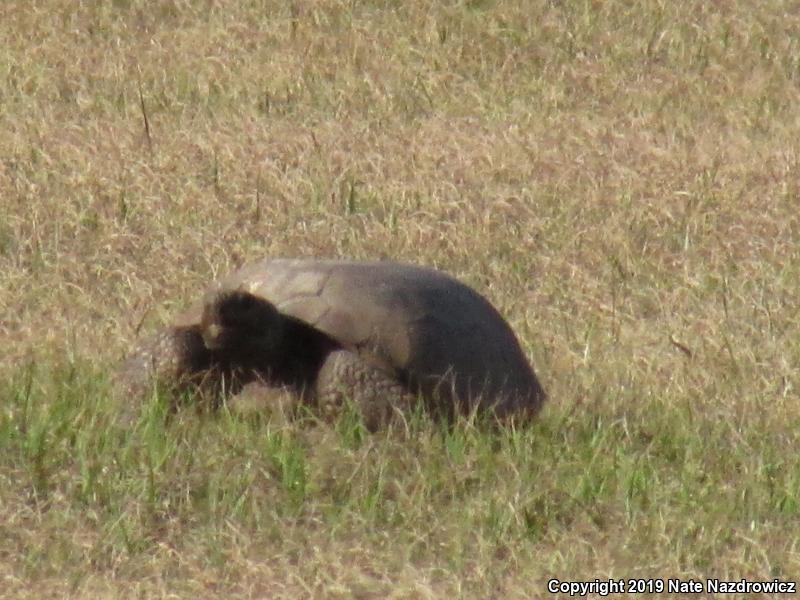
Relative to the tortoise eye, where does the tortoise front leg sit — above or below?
below

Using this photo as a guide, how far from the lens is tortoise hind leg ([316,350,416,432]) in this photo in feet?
16.1

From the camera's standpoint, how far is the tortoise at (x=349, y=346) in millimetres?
4977

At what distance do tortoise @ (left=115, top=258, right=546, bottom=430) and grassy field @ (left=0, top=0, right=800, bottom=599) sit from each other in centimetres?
15

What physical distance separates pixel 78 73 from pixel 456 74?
1.91 meters

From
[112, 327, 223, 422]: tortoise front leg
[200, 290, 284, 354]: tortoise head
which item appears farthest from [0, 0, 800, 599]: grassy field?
[200, 290, 284, 354]: tortoise head

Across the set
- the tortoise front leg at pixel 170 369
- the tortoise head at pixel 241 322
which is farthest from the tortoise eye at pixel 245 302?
the tortoise front leg at pixel 170 369

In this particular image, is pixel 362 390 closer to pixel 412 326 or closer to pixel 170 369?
pixel 412 326

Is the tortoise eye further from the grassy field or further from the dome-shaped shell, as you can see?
the grassy field

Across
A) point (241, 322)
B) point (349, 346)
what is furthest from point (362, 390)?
point (241, 322)

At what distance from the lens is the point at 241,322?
499 centimetres

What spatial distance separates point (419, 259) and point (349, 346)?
2048mm

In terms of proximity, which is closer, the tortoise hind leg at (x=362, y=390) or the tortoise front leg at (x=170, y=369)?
the tortoise hind leg at (x=362, y=390)

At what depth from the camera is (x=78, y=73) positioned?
8.98 meters

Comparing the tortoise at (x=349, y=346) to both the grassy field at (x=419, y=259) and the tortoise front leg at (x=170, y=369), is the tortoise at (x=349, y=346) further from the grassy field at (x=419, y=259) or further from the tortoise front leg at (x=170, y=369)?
the grassy field at (x=419, y=259)
